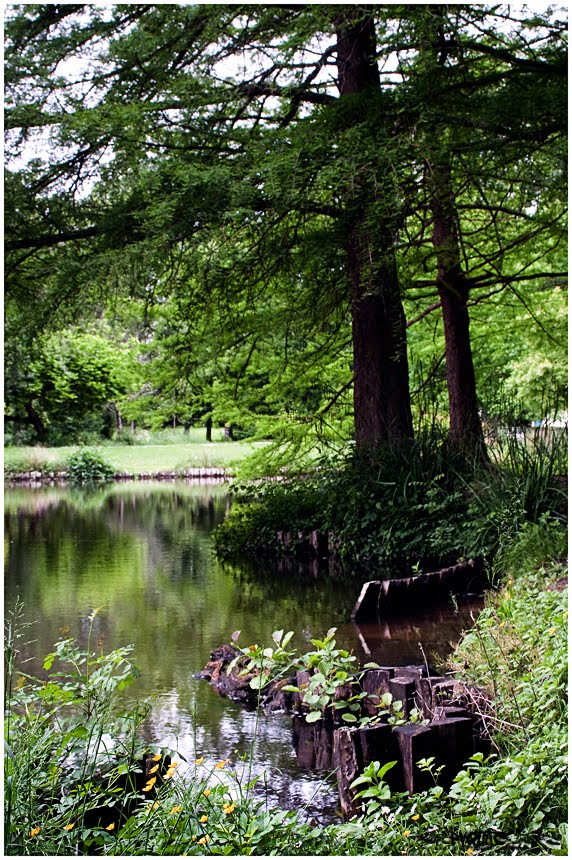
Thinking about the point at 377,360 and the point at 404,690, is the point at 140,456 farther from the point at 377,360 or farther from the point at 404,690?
the point at 404,690

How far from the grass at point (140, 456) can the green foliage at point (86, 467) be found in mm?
376

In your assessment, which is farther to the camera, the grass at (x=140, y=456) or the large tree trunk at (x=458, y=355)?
the grass at (x=140, y=456)

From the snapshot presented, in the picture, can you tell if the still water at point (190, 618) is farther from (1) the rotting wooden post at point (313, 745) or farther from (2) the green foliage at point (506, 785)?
(2) the green foliage at point (506, 785)

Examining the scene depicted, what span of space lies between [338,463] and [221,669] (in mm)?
5713

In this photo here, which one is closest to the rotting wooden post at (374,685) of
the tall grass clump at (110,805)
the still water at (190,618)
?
the still water at (190,618)

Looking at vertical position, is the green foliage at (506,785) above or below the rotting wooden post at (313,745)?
above

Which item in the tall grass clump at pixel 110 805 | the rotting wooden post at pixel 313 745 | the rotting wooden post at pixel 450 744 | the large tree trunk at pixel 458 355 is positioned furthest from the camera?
the large tree trunk at pixel 458 355

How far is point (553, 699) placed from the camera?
3.70m

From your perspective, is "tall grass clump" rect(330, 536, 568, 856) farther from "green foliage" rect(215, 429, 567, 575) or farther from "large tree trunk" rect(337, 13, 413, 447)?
"large tree trunk" rect(337, 13, 413, 447)

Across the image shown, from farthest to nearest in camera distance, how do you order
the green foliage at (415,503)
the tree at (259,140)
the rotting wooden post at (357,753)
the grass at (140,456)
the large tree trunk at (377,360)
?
the grass at (140,456) → the large tree trunk at (377,360) → the green foliage at (415,503) → the tree at (259,140) → the rotting wooden post at (357,753)

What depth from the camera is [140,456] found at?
29.0m

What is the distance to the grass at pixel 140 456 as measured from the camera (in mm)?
26438

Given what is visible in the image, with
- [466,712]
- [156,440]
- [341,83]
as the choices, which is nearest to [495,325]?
[341,83]

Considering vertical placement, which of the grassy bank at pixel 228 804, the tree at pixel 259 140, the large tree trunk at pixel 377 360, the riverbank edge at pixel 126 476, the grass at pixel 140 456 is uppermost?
the tree at pixel 259 140
